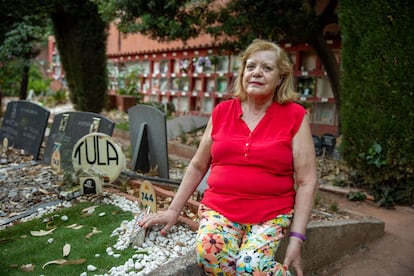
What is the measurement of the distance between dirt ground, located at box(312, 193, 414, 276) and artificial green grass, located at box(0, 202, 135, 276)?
1.55m

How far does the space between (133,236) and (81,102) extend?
713cm

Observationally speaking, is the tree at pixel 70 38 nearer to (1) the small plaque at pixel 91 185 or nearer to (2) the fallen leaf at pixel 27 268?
(1) the small plaque at pixel 91 185

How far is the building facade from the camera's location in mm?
7668

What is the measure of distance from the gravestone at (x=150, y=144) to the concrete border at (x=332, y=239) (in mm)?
1713

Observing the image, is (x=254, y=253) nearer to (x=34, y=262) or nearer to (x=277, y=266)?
(x=277, y=266)

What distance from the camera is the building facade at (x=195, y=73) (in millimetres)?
7668

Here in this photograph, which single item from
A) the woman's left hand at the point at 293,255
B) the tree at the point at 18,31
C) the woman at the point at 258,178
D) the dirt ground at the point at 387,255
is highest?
the tree at the point at 18,31

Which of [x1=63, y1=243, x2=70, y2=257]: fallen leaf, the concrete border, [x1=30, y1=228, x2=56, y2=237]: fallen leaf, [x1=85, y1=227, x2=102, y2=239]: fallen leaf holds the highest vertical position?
[x1=85, y1=227, x2=102, y2=239]: fallen leaf

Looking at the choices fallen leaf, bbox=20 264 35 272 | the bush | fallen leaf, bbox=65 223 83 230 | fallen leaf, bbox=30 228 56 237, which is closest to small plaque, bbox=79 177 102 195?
fallen leaf, bbox=65 223 83 230

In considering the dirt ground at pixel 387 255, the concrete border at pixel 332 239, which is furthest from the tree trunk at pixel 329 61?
the concrete border at pixel 332 239

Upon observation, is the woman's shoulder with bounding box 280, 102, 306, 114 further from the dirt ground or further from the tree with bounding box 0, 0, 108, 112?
the tree with bounding box 0, 0, 108, 112

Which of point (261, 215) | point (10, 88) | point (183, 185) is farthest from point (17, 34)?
point (10, 88)

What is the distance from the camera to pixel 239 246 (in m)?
2.09

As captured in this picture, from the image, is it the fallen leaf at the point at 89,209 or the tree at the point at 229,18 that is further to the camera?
the tree at the point at 229,18
